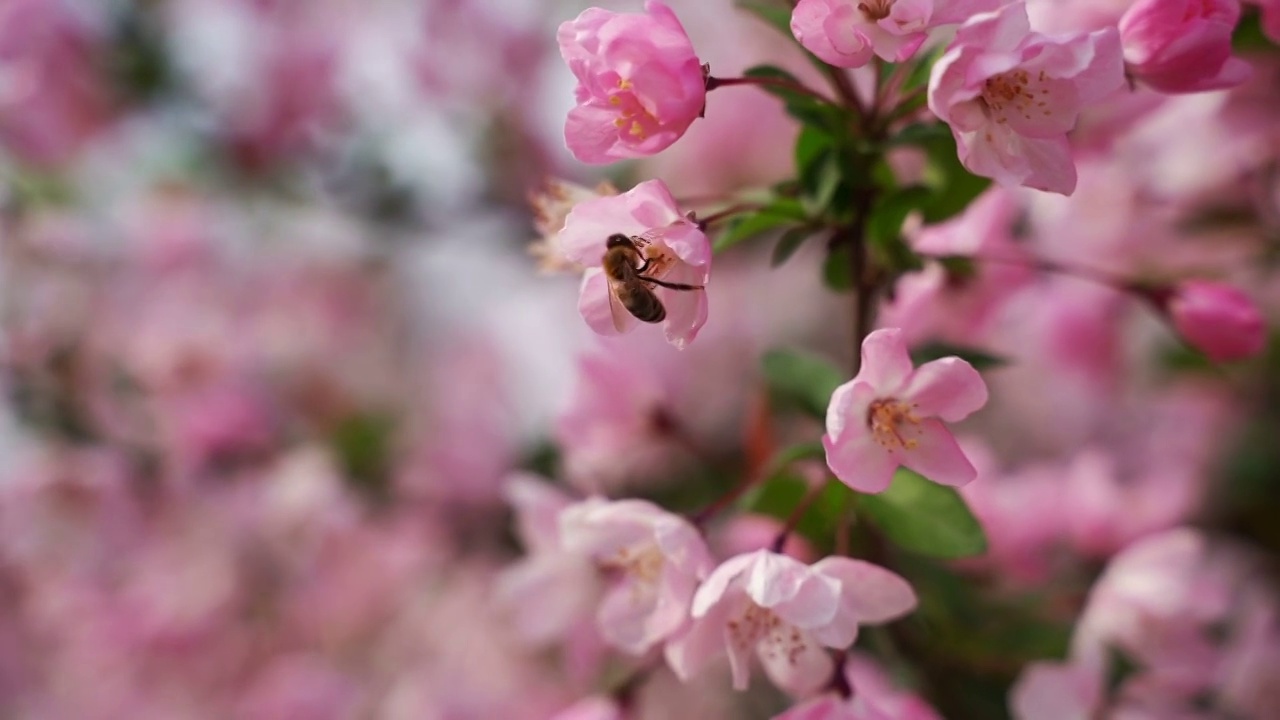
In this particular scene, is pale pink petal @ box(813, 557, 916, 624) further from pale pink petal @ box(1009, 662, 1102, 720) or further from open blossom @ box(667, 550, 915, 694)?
pale pink petal @ box(1009, 662, 1102, 720)

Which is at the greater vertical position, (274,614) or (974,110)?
(974,110)

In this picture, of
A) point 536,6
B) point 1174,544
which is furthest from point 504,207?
point 1174,544

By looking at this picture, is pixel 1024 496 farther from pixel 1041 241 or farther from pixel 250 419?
pixel 250 419

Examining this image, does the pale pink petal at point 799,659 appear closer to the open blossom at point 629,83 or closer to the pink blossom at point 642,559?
the pink blossom at point 642,559

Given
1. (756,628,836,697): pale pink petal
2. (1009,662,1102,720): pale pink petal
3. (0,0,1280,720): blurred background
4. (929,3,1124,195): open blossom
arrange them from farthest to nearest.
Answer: (0,0,1280,720): blurred background < (1009,662,1102,720): pale pink petal < (756,628,836,697): pale pink petal < (929,3,1124,195): open blossom

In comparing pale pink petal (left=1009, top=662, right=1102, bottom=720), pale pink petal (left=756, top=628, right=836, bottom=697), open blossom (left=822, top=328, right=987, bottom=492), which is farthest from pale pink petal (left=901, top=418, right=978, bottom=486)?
pale pink petal (left=1009, top=662, right=1102, bottom=720)
